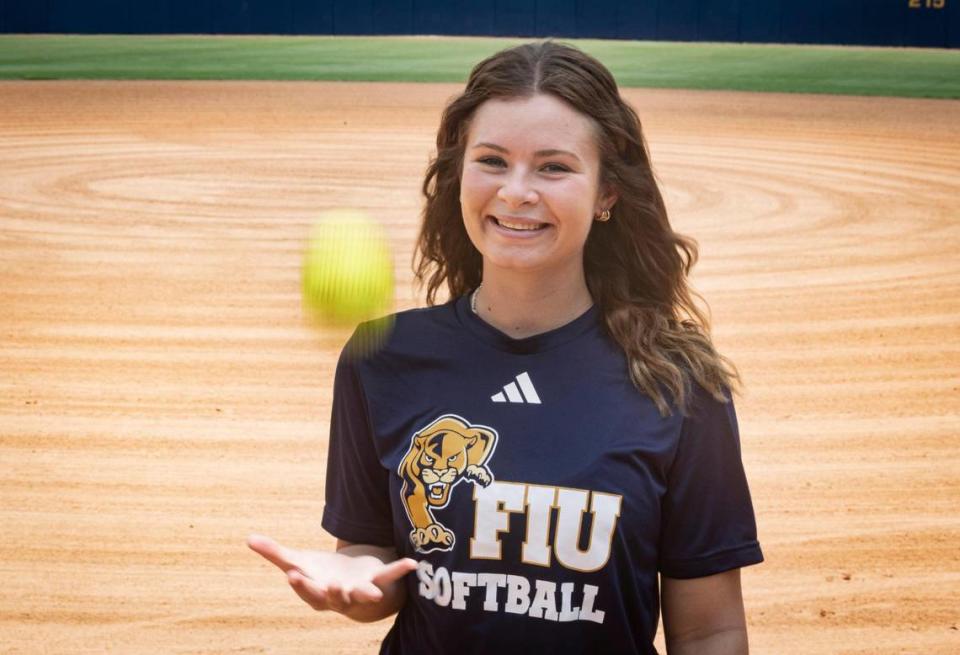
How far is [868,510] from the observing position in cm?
376

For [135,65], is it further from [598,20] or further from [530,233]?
[530,233]

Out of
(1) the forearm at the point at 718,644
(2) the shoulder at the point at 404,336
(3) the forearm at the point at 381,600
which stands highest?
(2) the shoulder at the point at 404,336

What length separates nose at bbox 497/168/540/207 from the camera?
5.88 feet

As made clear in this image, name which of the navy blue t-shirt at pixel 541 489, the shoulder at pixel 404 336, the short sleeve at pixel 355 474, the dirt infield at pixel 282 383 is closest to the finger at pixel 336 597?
the navy blue t-shirt at pixel 541 489

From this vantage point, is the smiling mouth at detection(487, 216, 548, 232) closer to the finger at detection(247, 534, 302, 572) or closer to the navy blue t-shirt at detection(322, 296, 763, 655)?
the navy blue t-shirt at detection(322, 296, 763, 655)

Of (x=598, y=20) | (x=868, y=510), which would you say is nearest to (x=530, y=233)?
(x=868, y=510)

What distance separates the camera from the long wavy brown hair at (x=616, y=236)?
5.95 feet

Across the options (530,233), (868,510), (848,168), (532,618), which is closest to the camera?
(532,618)

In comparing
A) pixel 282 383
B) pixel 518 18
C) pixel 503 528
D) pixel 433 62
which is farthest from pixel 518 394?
pixel 518 18

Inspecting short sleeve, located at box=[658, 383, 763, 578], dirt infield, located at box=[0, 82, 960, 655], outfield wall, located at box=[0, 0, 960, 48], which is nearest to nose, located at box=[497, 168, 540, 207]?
short sleeve, located at box=[658, 383, 763, 578]

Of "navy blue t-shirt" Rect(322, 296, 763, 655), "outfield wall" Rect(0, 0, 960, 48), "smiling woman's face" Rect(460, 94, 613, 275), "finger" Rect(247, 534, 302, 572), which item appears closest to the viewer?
"finger" Rect(247, 534, 302, 572)

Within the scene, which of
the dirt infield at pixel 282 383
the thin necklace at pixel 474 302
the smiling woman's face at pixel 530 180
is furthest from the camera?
the dirt infield at pixel 282 383

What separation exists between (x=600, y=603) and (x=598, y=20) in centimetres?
2193

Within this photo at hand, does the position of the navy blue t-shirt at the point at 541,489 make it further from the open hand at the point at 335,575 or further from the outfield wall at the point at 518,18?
the outfield wall at the point at 518,18
